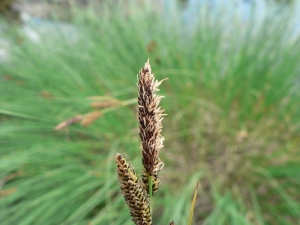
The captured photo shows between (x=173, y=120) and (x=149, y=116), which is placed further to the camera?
(x=173, y=120)

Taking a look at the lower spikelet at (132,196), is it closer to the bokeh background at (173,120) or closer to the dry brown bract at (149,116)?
the dry brown bract at (149,116)

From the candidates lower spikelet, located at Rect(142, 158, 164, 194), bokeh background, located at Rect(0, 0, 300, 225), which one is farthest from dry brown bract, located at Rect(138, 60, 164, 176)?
bokeh background, located at Rect(0, 0, 300, 225)

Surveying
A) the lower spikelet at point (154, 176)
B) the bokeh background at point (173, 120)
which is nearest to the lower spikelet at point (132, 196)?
the lower spikelet at point (154, 176)

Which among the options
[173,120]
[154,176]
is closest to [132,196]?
[154,176]

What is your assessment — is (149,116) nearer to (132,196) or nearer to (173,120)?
(132,196)

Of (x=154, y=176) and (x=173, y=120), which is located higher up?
(x=173, y=120)

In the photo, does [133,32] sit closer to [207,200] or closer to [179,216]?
[207,200]

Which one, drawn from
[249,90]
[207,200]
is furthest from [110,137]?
[249,90]
